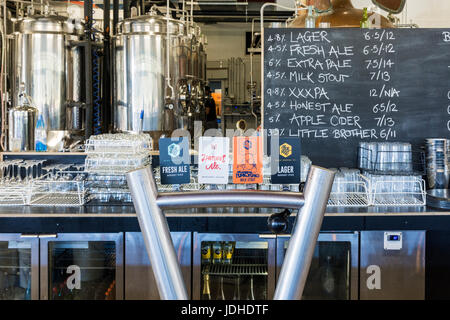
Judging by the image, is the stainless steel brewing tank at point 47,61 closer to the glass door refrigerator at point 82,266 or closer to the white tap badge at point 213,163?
the glass door refrigerator at point 82,266

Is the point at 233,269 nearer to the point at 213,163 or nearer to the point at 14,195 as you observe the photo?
the point at 213,163

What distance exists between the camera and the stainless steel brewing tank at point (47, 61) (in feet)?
19.2

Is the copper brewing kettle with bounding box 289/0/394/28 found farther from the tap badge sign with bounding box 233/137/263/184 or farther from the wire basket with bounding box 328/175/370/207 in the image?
the tap badge sign with bounding box 233/137/263/184

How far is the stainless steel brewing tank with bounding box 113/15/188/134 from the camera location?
5.89 m

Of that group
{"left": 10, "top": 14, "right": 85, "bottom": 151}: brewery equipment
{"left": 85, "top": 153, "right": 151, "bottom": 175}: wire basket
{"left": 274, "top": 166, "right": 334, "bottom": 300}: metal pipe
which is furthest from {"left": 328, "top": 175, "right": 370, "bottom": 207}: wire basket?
{"left": 10, "top": 14, "right": 85, "bottom": 151}: brewery equipment

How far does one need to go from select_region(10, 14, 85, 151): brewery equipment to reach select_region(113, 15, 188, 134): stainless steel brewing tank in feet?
1.74

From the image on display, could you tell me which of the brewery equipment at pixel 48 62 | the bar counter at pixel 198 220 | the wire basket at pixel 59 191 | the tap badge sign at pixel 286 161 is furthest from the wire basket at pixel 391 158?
the brewery equipment at pixel 48 62

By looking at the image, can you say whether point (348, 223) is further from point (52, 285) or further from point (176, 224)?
point (52, 285)

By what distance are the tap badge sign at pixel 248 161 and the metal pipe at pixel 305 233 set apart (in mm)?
2108

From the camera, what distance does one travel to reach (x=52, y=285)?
278cm

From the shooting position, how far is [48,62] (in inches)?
232

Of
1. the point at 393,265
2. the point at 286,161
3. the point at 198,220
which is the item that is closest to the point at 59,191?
the point at 198,220

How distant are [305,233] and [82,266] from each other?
8.12ft
